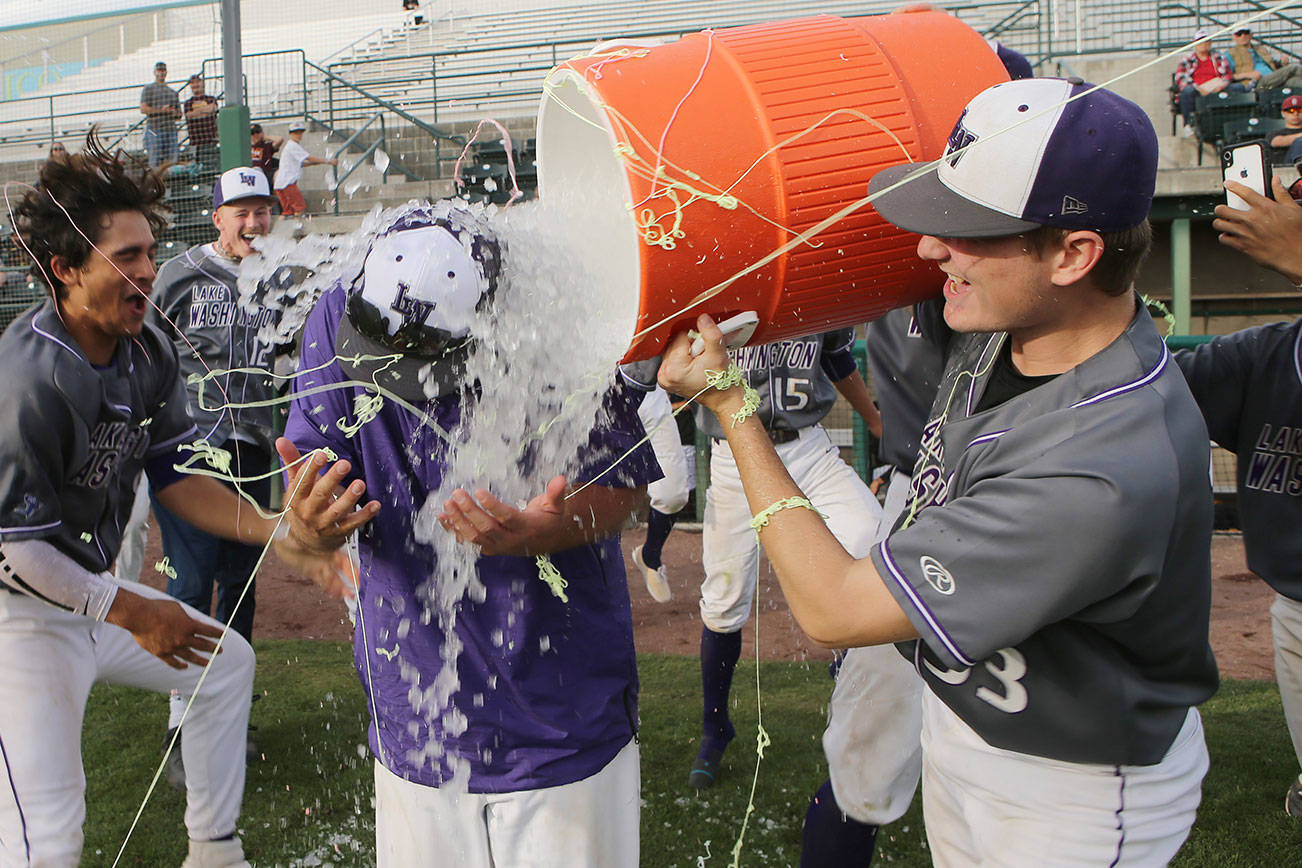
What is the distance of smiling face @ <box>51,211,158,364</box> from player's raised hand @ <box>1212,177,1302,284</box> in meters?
2.79

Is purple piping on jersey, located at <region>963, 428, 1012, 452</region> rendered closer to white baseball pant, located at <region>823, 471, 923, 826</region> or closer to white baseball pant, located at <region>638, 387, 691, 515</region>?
white baseball pant, located at <region>823, 471, 923, 826</region>

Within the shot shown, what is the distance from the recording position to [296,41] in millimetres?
21188

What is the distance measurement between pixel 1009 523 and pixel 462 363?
108cm

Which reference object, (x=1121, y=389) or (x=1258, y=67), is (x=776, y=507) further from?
(x=1258, y=67)

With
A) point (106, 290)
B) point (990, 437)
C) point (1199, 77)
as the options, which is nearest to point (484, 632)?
point (990, 437)

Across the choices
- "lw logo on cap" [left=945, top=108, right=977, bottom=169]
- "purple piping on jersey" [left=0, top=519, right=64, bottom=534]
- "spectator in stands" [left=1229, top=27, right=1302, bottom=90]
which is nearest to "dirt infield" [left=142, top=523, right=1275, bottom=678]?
"purple piping on jersey" [left=0, top=519, right=64, bottom=534]

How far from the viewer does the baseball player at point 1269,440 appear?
2.95 m

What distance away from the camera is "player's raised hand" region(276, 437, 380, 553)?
199cm

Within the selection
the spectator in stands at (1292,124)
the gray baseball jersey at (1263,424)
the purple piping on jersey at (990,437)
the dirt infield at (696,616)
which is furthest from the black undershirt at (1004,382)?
the spectator in stands at (1292,124)

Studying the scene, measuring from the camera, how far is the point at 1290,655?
3197 mm

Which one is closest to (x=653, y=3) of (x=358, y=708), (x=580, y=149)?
(x=358, y=708)

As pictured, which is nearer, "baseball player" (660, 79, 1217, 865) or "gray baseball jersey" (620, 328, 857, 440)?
"baseball player" (660, 79, 1217, 865)

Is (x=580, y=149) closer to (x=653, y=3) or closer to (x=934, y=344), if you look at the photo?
(x=934, y=344)

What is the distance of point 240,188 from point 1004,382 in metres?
4.19
